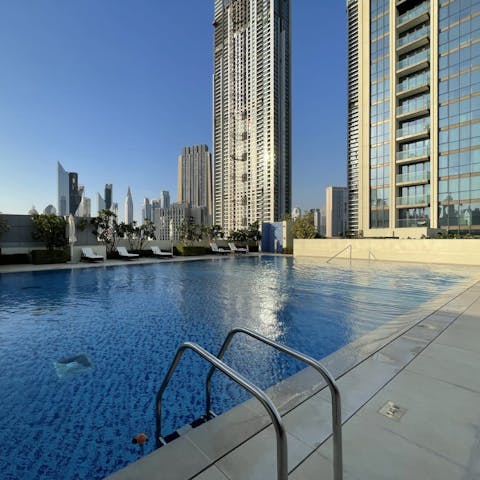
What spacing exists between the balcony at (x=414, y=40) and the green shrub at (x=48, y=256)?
38.1 metres

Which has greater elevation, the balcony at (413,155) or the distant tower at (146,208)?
the distant tower at (146,208)

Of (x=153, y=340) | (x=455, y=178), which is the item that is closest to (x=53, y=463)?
(x=153, y=340)

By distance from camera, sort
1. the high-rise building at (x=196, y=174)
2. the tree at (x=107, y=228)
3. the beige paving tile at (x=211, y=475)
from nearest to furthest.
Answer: the beige paving tile at (x=211, y=475), the tree at (x=107, y=228), the high-rise building at (x=196, y=174)

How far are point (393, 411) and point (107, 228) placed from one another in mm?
21392

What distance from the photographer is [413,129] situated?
29.0 meters

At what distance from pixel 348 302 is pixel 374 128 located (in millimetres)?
30409

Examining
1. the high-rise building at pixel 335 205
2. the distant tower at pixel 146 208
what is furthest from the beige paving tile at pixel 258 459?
the distant tower at pixel 146 208

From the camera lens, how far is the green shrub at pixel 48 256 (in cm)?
1577

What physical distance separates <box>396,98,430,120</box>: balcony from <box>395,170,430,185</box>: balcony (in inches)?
246

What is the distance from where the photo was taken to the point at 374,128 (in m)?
31.3

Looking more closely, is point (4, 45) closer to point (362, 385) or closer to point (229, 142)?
point (362, 385)

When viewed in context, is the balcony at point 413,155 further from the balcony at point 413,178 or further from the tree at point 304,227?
the tree at point 304,227

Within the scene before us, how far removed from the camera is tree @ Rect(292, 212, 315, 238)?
2711 cm

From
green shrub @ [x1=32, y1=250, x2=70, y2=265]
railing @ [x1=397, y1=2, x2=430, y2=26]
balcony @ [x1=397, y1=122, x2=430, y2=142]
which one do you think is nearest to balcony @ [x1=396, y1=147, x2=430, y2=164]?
balcony @ [x1=397, y1=122, x2=430, y2=142]
